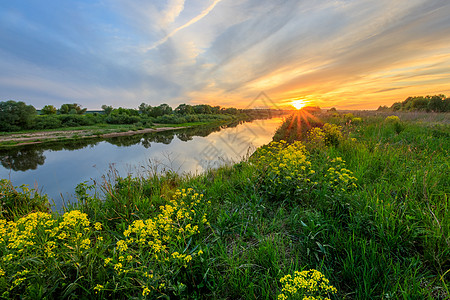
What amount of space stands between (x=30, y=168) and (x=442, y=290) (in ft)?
63.8

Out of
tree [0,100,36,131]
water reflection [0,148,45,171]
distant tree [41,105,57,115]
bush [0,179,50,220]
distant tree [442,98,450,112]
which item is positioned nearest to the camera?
bush [0,179,50,220]

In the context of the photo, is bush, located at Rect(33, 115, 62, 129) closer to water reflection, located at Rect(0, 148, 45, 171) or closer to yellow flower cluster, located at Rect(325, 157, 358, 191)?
water reflection, located at Rect(0, 148, 45, 171)

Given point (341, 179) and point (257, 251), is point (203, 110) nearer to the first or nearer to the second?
point (341, 179)

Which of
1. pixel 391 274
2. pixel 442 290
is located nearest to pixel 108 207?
pixel 391 274

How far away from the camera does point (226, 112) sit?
2657 inches

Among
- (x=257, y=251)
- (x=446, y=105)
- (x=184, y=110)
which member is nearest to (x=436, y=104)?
(x=446, y=105)

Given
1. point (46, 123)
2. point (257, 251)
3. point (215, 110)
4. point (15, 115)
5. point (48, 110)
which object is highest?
point (48, 110)

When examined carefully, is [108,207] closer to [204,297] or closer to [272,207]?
[204,297]

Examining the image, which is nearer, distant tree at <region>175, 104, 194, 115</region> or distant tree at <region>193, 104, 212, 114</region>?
distant tree at <region>175, 104, 194, 115</region>

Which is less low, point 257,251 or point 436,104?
point 436,104

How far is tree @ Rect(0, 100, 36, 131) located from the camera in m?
26.6

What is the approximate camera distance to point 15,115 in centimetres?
2738

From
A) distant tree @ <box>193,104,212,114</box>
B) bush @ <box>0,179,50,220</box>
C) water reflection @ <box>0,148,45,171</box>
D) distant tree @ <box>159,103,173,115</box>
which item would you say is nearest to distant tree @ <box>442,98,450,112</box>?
bush @ <box>0,179,50,220</box>

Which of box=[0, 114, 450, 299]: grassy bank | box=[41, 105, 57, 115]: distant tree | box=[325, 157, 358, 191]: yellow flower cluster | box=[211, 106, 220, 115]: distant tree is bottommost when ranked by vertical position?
box=[0, 114, 450, 299]: grassy bank
